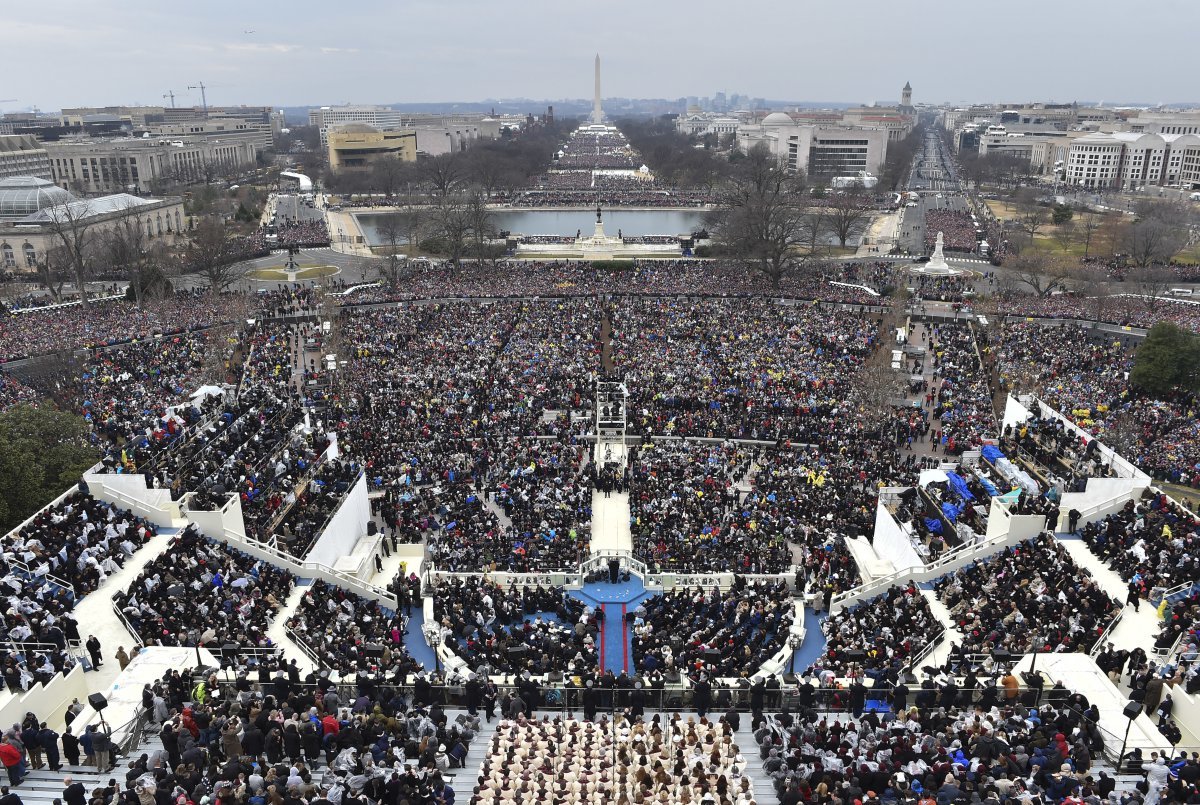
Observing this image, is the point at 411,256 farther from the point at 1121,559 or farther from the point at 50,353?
the point at 1121,559

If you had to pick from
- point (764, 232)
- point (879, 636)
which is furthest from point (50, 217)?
point (879, 636)

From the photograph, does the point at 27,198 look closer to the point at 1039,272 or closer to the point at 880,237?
the point at 880,237

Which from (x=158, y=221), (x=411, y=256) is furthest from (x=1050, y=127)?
(x=158, y=221)

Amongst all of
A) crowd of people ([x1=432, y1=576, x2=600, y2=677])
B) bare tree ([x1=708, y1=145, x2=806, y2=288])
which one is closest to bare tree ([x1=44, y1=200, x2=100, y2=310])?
crowd of people ([x1=432, y1=576, x2=600, y2=677])

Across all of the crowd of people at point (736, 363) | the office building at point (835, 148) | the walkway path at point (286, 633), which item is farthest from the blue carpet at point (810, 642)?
the office building at point (835, 148)

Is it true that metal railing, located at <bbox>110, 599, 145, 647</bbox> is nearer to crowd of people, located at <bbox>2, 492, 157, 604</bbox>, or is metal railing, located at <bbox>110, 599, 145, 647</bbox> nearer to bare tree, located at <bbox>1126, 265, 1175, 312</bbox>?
crowd of people, located at <bbox>2, 492, 157, 604</bbox>

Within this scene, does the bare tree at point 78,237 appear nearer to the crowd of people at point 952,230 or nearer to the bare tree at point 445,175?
the bare tree at point 445,175
